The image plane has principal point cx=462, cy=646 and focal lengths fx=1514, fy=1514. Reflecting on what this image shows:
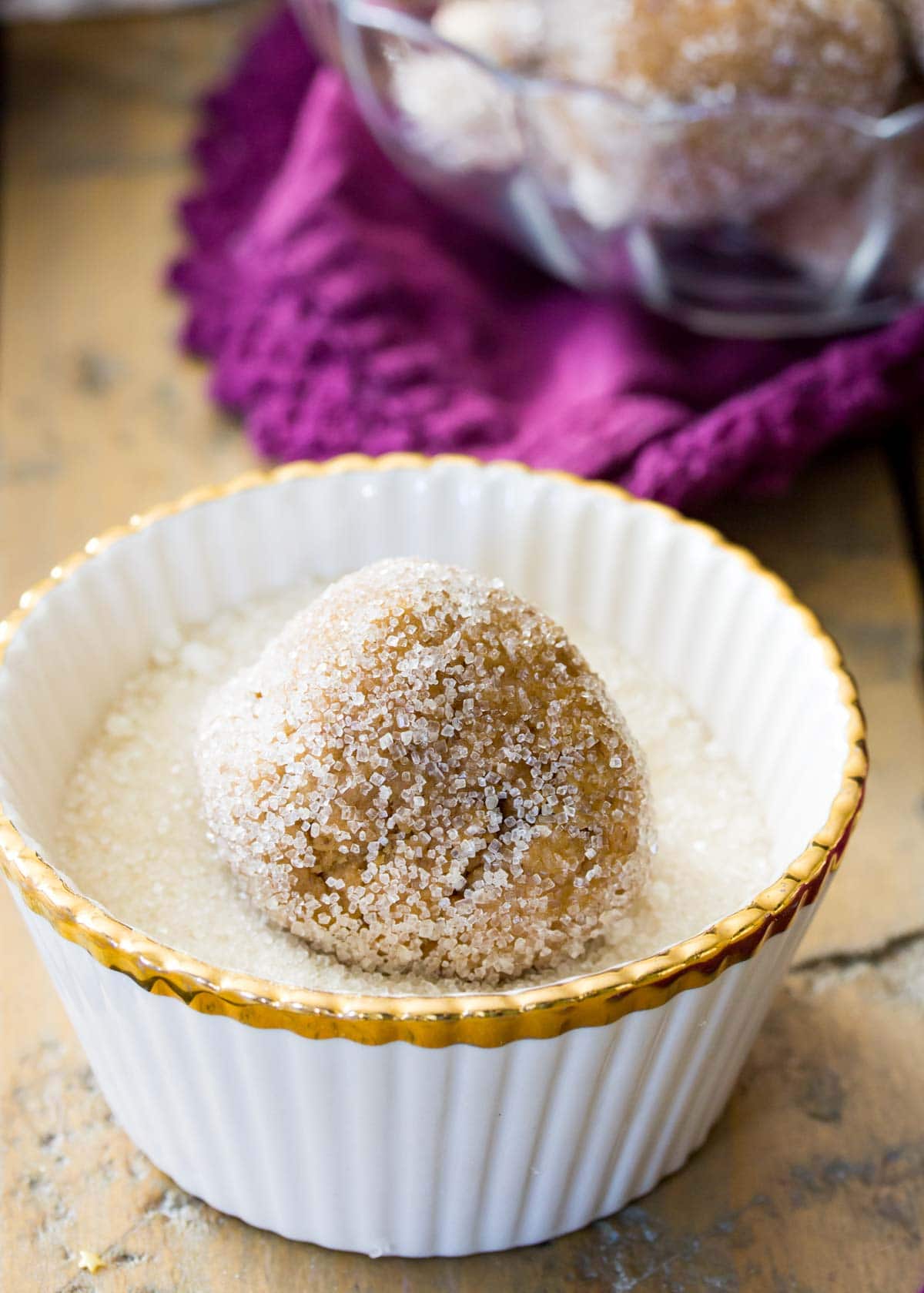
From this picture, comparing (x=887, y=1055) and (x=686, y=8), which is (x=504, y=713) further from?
(x=686, y=8)

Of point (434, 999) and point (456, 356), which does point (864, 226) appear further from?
point (434, 999)

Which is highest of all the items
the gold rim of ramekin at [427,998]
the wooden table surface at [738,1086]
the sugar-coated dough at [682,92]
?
the sugar-coated dough at [682,92]

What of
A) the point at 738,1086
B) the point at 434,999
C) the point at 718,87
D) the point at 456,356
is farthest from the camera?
the point at 456,356

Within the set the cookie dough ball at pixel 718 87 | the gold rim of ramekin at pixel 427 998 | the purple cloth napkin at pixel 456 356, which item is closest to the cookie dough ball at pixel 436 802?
the gold rim of ramekin at pixel 427 998

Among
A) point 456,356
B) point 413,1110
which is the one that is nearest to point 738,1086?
point 413,1110

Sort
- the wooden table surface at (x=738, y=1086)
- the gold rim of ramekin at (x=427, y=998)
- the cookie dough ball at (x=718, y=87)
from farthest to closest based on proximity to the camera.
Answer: the cookie dough ball at (x=718, y=87), the wooden table surface at (x=738, y=1086), the gold rim of ramekin at (x=427, y=998)

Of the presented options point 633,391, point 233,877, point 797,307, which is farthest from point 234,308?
point 233,877

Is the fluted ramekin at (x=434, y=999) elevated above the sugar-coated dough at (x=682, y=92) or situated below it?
below

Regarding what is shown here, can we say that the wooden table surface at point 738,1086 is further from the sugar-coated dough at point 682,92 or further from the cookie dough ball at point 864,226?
the sugar-coated dough at point 682,92
